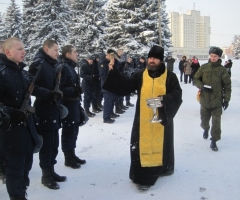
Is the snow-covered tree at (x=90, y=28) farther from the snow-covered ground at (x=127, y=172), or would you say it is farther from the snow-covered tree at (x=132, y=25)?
the snow-covered ground at (x=127, y=172)

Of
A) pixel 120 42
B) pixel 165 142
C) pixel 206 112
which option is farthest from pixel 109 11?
pixel 165 142

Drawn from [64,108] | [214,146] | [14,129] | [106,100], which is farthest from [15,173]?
[106,100]

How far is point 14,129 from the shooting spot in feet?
10.4

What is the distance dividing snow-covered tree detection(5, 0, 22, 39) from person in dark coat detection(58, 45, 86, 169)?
1418 inches

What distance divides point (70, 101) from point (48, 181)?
51.5 inches

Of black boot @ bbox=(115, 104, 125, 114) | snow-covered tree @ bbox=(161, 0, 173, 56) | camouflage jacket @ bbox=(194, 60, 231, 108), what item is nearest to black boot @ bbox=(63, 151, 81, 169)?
camouflage jacket @ bbox=(194, 60, 231, 108)

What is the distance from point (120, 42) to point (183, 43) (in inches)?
4400

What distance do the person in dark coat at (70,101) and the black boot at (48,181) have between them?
0.73m

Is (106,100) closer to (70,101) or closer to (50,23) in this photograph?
(70,101)

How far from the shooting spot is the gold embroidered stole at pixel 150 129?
402 centimetres

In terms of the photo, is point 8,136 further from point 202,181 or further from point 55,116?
point 202,181

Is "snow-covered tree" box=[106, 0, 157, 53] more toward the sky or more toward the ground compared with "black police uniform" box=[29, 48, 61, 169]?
more toward the sky

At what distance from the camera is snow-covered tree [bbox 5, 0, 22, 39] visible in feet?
125

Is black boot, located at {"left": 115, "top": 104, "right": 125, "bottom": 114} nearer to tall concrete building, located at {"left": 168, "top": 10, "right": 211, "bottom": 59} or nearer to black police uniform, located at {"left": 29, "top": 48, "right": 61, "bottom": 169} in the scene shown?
black police uniform, located at {"left": 29, "top": 48, "right": 61, "bottom": 169}
